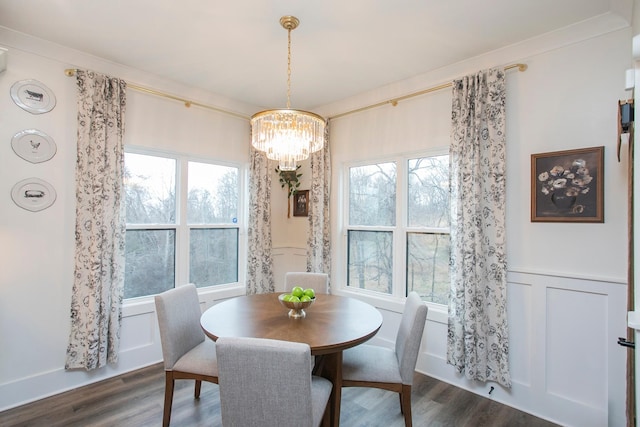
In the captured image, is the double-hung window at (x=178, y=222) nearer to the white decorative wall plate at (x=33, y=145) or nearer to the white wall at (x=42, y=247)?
the white wall at (x=42, y=247)

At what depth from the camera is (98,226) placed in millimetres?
2633

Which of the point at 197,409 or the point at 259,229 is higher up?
the point at 259,229

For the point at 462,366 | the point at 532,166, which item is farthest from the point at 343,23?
the point at 462,366

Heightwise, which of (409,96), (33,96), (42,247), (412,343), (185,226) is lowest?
(412,343)

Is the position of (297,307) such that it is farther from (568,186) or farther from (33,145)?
(33,145)

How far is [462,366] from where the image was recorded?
259 centimetres

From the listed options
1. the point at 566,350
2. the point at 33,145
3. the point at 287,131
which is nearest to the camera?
the point at 287,131

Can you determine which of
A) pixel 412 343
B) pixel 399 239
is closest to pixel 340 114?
pixel 399 239

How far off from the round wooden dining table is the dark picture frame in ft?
6.05

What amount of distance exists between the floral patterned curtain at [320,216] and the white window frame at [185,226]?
2.66ft

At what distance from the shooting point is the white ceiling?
6.65ft

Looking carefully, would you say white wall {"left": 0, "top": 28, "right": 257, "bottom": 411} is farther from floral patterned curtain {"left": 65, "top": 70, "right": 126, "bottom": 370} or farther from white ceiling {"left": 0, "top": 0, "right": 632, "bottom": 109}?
white ceiling {"left": 0, "top": 0, "right": 632, "bottom": 109}

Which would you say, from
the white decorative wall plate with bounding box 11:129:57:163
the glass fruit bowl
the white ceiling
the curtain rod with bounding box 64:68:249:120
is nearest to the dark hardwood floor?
the glass fruit bowl

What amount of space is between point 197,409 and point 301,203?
249 centimetres
